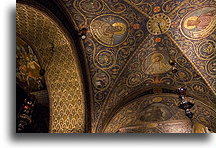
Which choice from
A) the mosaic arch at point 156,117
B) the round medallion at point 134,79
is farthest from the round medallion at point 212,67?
the round medallion at point 134,79

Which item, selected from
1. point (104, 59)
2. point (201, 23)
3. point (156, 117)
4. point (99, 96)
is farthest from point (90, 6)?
point (156, 117)

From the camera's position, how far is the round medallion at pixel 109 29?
24.1 feet

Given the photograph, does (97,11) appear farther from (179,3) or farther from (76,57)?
(179,3)

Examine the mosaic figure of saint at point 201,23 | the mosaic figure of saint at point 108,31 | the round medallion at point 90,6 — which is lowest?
the mosaic figure of saint at point 201,23

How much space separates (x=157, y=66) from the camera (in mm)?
8703

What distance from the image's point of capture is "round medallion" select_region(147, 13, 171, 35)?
7.47 metres

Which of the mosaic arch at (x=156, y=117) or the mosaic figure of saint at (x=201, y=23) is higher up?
the mosaic figure of saint at (x=201, y=23)

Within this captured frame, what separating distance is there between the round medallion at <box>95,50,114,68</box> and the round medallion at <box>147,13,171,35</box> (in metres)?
1.45

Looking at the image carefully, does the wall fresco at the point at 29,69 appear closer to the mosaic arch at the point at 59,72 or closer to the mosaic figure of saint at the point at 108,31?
the mosaic arch at the point at 59,72

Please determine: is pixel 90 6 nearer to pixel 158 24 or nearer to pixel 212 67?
pixel 158 24

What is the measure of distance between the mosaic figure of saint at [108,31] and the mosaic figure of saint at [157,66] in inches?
55.5

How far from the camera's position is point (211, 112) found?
881 cm

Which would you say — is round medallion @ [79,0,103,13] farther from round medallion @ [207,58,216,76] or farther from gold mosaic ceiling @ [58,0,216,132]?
round medallion @ [207,58,216,76]

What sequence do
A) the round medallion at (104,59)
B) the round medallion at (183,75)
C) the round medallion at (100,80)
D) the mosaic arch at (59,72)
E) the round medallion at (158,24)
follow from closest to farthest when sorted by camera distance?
the mosaic arch at (59,72) < the round medallion at (158,24) < the round medallion at (104,59) < the round medallion at (100,80) < the round medallion at (183,75)
